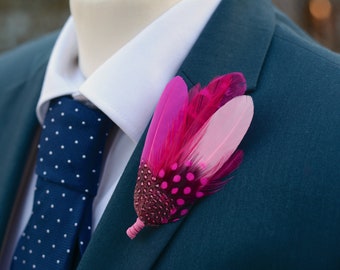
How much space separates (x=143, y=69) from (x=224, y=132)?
18 centimetres

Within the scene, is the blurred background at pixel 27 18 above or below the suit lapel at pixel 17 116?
below

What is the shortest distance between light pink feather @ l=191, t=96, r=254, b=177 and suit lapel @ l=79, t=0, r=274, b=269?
6cm

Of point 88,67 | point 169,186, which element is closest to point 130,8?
point 88,67

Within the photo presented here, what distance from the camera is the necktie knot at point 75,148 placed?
95 cm

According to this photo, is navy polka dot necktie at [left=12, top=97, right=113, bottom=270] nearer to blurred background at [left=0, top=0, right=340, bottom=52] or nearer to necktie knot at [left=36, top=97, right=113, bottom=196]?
necktie knot at [left=36, top=97, right=113, bottom=196]

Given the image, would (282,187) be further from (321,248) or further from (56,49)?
(56,49)

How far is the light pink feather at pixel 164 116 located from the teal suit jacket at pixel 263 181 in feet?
0.11

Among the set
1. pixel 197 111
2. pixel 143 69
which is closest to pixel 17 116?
pixel 143 69

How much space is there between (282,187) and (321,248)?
9cm

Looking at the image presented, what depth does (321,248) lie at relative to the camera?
2.54ft

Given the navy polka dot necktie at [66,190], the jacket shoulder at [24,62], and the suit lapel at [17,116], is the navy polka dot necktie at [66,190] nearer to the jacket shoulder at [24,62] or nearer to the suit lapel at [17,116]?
the suit lapel at [17,116]

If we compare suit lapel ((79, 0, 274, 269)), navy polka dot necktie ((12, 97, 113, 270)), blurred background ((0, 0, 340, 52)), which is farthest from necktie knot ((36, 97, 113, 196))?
blurred background ((0, 0, 340, 52))

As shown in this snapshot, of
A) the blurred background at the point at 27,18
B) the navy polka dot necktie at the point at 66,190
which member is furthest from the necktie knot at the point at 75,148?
the blurred background at the point at 27,18

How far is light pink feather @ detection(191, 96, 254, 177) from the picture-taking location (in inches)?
31.5
